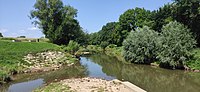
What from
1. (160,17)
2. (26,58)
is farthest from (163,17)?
(26,58)

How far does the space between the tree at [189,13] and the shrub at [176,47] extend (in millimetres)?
8034

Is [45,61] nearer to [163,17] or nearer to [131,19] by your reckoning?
→ [163,17]

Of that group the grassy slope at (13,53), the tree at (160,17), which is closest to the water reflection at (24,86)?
the grassy slope at (13,53)

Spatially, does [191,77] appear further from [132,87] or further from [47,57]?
[47,57]

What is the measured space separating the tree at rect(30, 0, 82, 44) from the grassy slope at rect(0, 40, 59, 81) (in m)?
9.89

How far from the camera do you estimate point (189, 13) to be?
38.9 metres

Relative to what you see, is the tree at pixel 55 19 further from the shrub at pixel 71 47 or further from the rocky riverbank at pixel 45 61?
the rocky riverbank at pixel 45 61

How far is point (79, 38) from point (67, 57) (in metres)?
18.5

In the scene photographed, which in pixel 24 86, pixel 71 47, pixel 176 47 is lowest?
pixel 24 86

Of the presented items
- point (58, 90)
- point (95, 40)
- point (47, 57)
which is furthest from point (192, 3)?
point (95, 40)

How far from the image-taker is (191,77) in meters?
24.2

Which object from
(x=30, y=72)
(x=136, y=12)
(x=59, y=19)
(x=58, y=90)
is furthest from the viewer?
(x=136, y=12)

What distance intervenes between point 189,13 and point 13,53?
27994 mm

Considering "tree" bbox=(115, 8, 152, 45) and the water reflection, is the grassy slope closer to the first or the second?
the water reflection
